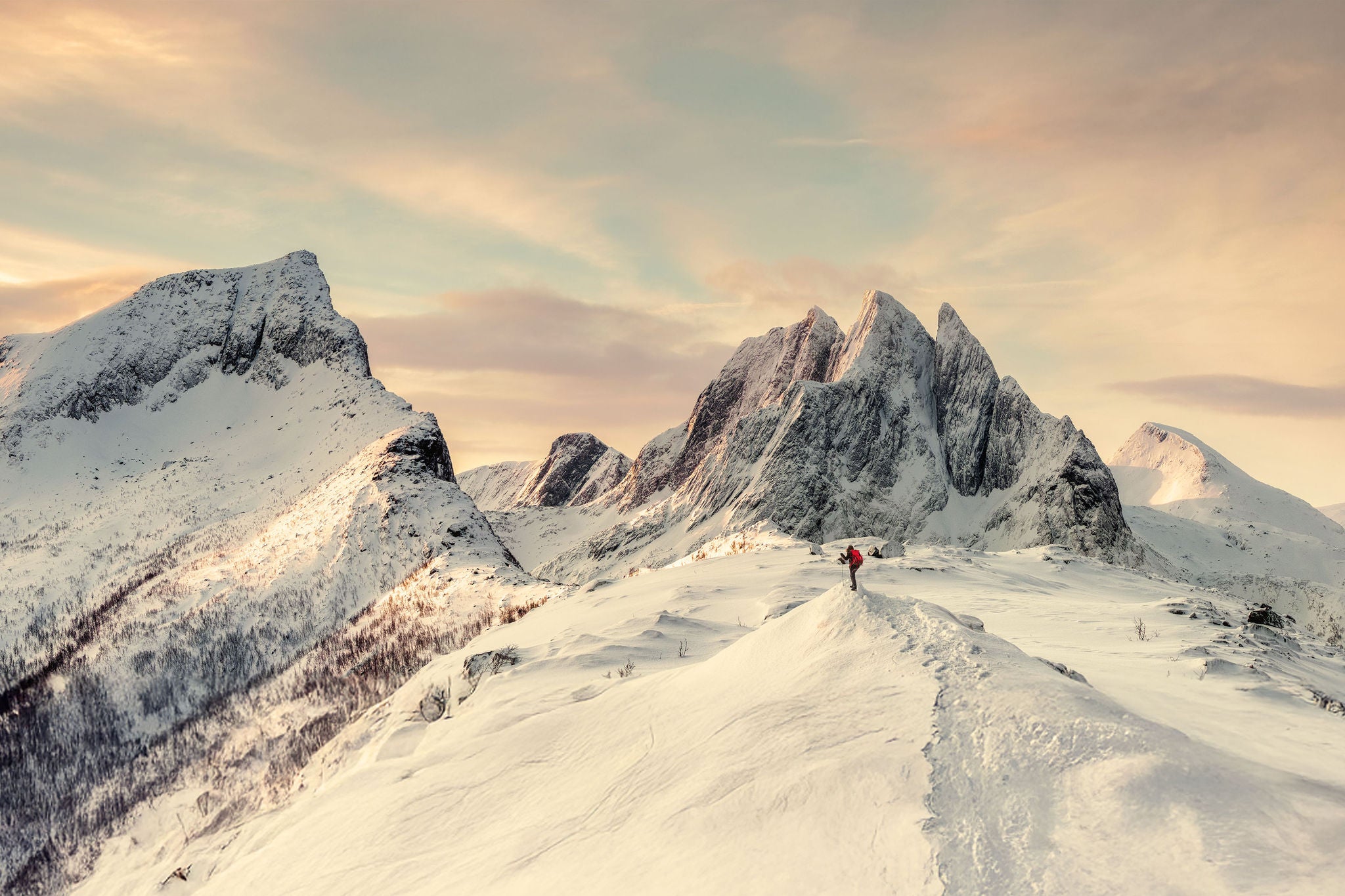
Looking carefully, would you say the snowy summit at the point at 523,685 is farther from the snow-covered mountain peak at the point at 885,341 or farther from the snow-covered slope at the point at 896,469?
the snow-covered mountain peak at the point at 885,341

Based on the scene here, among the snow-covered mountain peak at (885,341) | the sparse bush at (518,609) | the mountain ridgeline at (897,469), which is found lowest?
the sparse bush at (518,609)

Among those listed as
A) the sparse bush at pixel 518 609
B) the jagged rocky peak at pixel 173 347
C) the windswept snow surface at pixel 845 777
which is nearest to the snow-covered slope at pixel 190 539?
the jagged rocky peak at pixel 173 347

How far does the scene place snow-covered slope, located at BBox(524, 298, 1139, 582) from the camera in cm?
8781

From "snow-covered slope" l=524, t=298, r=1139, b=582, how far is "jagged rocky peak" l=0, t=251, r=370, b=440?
4129cm

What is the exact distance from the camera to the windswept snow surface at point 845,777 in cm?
452

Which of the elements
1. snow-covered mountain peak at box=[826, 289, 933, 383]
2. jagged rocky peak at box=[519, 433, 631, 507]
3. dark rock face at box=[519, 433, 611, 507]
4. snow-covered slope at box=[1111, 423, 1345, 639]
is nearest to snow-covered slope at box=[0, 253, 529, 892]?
snow-covered slope at box=[1111, 423, 1345, 639]

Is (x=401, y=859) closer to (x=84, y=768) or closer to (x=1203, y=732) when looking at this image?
(x=1203, y=732)

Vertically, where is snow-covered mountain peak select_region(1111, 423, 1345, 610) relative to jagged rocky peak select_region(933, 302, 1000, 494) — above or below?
below

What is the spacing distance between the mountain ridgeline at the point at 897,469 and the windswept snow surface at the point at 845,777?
7636cm

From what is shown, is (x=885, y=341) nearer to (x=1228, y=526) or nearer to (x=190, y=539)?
(x=1228, y=526)

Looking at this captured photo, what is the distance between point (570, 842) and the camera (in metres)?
6.00

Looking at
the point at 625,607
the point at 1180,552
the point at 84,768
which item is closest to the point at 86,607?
the point at 84,768

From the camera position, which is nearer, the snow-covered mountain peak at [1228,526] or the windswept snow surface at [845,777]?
the windswept snow surface at [845,777]

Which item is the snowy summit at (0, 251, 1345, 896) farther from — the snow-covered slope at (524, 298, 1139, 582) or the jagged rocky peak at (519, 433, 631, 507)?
the jagged rocky peak at (519, 433, 631, 507)
